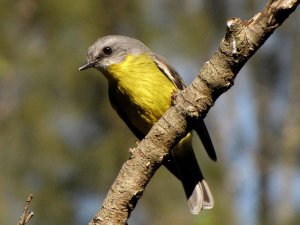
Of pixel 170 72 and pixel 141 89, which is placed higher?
pixel 170 72

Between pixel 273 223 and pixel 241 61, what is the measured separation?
22.7 feet

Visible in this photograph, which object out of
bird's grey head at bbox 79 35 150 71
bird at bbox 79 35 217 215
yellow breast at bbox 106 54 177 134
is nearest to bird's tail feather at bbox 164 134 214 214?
bird at bbox 79 35 217 215

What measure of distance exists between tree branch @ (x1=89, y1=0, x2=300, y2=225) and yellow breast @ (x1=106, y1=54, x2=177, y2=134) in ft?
5.21

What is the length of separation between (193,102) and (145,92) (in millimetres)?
1877

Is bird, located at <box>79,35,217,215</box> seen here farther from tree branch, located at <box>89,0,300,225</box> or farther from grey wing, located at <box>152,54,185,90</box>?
tree branch, located at <box>89,0,300,225</box>

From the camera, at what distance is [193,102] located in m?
3.56

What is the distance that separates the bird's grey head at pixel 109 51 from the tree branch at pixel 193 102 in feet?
6.43

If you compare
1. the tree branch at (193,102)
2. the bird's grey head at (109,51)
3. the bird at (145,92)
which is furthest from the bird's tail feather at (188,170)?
the tree branch at (193,102)

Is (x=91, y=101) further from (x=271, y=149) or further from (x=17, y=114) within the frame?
(x=271, y=149)

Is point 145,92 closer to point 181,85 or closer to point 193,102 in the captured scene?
point 181,85

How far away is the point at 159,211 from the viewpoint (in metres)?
10.1

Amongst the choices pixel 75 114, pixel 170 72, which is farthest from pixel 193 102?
pixel 75 114

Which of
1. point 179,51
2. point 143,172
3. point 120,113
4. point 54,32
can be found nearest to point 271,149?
point 179,51

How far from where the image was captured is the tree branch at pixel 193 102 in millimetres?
3334
